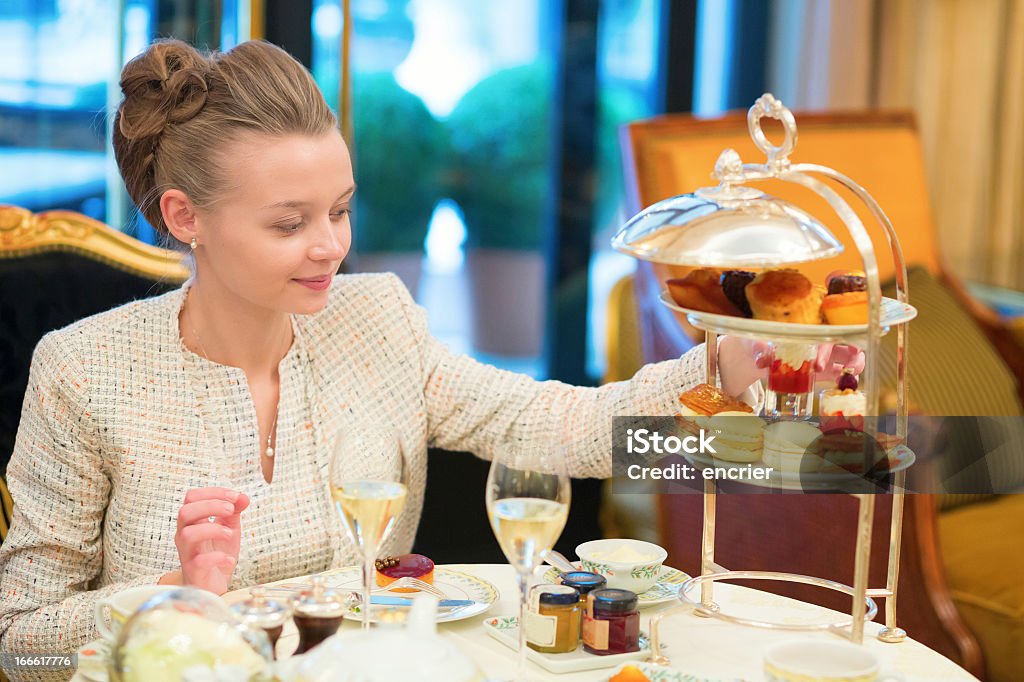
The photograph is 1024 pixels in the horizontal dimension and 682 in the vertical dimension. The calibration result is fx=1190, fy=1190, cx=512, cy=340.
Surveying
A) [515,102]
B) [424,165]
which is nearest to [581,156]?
[515,102]

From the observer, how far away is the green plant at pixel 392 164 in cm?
383

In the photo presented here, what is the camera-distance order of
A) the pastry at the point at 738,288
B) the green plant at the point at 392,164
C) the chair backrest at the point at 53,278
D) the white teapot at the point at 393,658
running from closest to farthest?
the white teapot at the point at 393,658, the pastry at the point at 738,288, the chair backrest at the point at 53,278, the green plant at the point at 392,164

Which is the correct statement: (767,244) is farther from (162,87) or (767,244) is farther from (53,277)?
(53,277)

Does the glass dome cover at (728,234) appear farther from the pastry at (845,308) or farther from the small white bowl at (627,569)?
the small white bowl at (627,569)

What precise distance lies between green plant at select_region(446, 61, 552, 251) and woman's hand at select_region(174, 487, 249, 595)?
2589 millimetres

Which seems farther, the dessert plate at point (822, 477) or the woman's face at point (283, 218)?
the woman's face at point (283, 218)

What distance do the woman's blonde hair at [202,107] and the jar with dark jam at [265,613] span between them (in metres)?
0.85

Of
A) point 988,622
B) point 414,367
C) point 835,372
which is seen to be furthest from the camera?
point 988,622

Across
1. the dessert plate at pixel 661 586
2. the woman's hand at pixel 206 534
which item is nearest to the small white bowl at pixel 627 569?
the dessert plate at pixel 661 586

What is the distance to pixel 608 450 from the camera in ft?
6.37

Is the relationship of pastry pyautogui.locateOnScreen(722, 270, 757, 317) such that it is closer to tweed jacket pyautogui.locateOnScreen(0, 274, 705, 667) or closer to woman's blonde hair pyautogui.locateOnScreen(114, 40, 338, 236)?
tweed jacket pyautogui.locateOnScreen(0, 274, 705, 667)

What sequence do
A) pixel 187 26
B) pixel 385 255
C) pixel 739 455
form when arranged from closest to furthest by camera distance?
1. pixel 739 455
2. pixel 187 26
3. pixel 385 255

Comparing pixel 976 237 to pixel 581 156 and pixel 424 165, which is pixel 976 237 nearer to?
pixel 581 156

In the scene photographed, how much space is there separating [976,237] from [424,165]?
199 centimetres
